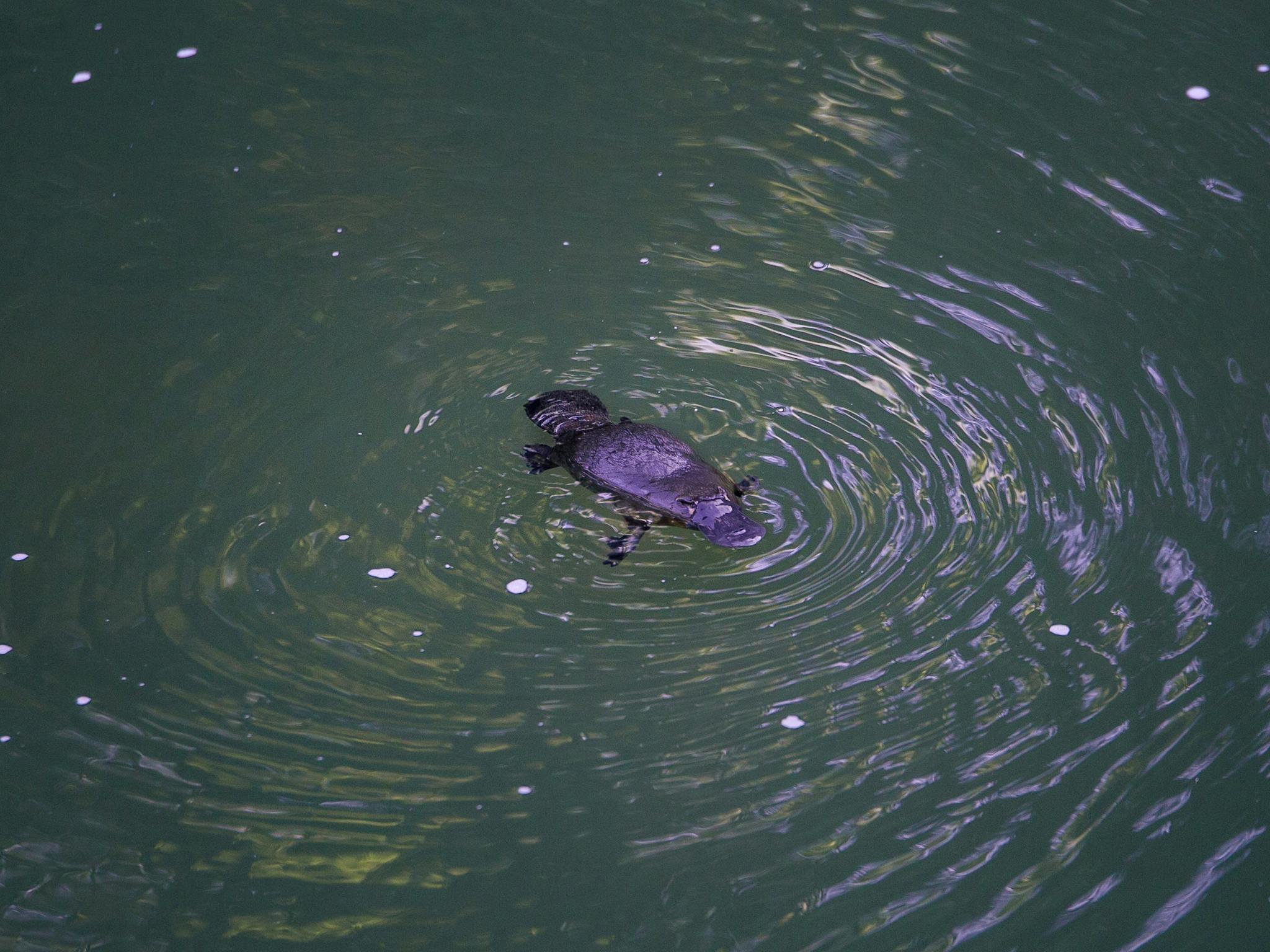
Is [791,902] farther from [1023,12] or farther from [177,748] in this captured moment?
[1023,12]

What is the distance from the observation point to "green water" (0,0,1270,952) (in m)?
3.02

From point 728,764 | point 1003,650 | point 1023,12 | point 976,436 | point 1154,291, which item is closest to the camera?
point 728,764

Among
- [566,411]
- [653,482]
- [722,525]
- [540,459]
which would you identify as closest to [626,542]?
[653,482]

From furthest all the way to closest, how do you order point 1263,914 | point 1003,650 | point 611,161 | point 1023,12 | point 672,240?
point 1023,12, point 611,161, point 672,240, point 1003,650, point 1263,914

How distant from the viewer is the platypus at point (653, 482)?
11.9ft

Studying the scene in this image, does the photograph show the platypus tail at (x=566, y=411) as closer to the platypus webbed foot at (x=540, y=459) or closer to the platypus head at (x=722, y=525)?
the platypus webbed foot at (x=540, y=459)

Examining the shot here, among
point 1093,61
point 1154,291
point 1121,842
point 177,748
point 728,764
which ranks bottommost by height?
point 177,748

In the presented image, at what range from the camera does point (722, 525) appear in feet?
11.9

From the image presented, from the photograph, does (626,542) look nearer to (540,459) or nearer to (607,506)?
(607,506)

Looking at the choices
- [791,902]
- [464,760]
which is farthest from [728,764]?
[464,760]

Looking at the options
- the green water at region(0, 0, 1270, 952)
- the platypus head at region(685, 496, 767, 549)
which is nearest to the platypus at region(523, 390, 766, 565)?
the platypus head at region(685, 496, 767, 549)

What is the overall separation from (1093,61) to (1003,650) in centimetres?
381

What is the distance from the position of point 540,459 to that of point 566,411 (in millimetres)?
254

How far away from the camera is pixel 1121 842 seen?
299 cm
